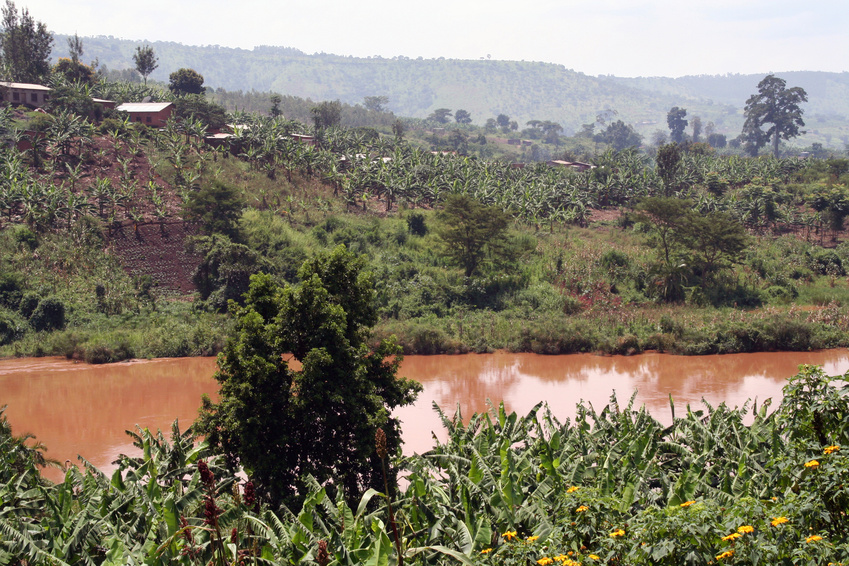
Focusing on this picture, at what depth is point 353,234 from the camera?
2753cm

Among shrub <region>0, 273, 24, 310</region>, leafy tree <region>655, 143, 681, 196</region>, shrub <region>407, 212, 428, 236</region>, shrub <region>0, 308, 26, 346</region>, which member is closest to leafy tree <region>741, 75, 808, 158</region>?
leafy tree <region>655, 143, 681, 196</region>

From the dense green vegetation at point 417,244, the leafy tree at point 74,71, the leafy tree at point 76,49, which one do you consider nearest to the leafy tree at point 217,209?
the dense green vegetation at point 417,244

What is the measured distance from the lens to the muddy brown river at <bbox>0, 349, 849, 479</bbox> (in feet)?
46.5

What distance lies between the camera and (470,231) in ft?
82.3

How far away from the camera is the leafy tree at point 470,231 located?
25.1 meters

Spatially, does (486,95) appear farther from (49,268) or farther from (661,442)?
(661,442)

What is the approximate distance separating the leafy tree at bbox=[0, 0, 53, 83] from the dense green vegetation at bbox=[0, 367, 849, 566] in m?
36.8

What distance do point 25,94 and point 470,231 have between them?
24587 mm

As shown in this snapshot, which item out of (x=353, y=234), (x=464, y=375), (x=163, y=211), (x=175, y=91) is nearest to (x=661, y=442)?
(x=464, y=375)

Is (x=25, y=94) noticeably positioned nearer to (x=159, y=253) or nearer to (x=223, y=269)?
(x=159, y=253)

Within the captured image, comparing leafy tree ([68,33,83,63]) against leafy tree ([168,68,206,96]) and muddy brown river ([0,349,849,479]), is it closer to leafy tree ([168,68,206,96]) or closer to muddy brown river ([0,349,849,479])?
leafy tree ([168,68,206,96])

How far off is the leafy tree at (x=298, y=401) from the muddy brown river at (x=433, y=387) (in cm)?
377

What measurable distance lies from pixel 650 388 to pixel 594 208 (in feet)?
61.5

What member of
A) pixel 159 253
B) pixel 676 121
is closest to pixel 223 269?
pixel 159 253
